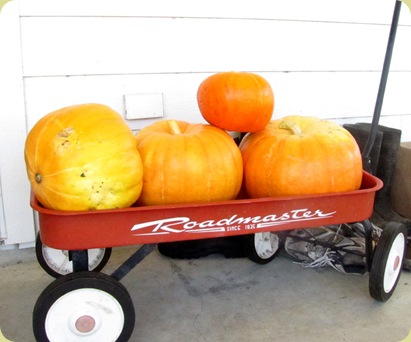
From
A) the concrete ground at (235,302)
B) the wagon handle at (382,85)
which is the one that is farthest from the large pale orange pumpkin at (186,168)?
the wagon handle at (382,85)

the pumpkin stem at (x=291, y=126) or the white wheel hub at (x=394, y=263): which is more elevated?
the pumpkin stem at (x=291, y=126)

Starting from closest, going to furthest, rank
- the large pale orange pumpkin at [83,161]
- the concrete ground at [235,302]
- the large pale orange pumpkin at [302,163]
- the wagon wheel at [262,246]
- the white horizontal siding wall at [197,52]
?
the large pale orange pumpkin at [83,161]
the large pale orange pumpkin at [302,163]
the concrete ground at [235,302]
the white horizontal siding wall at [197,52]
the wagon wheel at [262,246]

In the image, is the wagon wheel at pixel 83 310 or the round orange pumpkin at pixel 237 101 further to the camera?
the round orange pumpkin at pixel 237 101

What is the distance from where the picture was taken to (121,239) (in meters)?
1.58

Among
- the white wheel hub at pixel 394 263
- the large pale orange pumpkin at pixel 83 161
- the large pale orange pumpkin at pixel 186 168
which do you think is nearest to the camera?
the large pale orange pumpkin at pixel 83 161

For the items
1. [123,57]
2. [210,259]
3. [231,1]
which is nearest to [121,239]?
[210,259]

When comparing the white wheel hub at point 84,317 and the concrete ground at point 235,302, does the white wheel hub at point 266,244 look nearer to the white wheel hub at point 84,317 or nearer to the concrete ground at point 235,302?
the concrete ground at point 235,302

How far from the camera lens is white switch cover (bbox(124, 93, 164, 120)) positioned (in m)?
2.43

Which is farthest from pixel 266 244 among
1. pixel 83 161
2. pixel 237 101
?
pixel 83 161

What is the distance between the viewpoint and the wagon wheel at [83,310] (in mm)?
1544

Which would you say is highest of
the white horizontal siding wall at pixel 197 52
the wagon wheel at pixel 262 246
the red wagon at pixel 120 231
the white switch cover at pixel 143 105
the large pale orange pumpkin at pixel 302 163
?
the white horizontal siding wall at pixel 197 52

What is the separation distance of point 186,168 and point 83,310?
0.60 m

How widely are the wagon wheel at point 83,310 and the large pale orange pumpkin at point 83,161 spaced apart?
0.27 metres

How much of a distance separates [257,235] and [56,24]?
4.67 feet
